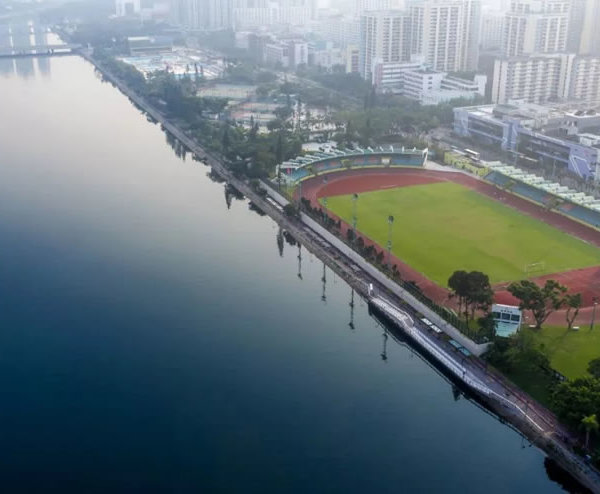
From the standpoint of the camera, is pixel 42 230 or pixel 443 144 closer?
pixel 42 230

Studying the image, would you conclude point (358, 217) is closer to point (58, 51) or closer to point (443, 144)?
point (443, 144)

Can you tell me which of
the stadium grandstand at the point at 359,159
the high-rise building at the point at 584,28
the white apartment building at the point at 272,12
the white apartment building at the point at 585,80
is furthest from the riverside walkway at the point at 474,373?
the white apartment building at the point at 272,12

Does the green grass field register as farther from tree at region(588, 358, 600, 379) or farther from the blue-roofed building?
tree at region(588, 358, 600, 379)

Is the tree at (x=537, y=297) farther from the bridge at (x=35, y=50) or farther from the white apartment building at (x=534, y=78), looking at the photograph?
the bridge at (x=35, y=50)

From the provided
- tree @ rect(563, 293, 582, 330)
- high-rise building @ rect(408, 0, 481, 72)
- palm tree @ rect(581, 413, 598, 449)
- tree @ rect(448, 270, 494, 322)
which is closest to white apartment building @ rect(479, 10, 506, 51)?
high-rise building @ rect(408, 0, 481, 72)

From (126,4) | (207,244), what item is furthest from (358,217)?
(126,4)

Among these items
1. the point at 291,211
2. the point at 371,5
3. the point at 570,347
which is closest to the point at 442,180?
the point at 291,211
